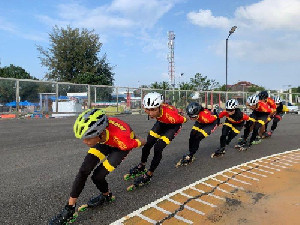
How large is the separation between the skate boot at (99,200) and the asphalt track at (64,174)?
3.8 inches

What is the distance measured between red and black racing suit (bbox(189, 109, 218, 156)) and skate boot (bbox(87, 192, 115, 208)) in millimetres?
3429

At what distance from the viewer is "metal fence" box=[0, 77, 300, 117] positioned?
55.0 ft

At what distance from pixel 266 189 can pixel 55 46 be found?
40960mm

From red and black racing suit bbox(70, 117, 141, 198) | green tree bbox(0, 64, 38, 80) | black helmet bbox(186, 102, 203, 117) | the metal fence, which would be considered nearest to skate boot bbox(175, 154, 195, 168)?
black helmet bbox(186, 102, 203, 117)

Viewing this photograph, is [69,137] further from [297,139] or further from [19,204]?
[297,139]

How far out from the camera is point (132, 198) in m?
4.78

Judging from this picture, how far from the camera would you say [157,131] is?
648 centimetres

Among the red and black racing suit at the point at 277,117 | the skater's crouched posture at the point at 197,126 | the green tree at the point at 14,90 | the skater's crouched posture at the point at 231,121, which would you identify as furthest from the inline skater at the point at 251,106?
the green tree at the point at 14,90

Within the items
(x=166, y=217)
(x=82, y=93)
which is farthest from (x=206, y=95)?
(x=166, y=217)

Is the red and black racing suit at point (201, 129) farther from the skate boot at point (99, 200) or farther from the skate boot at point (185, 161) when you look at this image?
the skate boot at point (99, 200)

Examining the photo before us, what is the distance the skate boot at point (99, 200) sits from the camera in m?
4.32

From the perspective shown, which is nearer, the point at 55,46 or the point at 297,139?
the point at 297,139

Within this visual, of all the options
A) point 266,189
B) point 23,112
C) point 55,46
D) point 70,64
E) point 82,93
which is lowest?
point 266,189

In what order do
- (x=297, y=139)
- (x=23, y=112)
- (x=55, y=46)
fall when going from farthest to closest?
(x=55, y=46), (x=23, y=112), (x=297, y=139)
